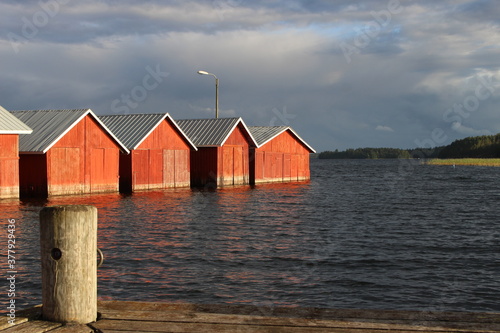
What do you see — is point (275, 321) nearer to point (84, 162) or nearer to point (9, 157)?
point (9, 157)

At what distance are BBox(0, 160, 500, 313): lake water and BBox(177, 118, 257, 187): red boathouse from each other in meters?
15.1

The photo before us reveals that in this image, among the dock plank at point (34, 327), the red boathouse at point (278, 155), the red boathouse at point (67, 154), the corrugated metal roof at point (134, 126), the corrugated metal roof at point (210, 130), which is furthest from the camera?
the red boathouse at point (278, 155)

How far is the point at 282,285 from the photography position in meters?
13.3

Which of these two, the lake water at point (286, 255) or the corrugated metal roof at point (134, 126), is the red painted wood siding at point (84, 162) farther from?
the lake water at point (286, 255)

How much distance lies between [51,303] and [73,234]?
2.57 feet

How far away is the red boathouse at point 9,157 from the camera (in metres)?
32.2

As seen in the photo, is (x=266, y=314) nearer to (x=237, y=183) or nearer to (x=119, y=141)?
(x=119, y=141)

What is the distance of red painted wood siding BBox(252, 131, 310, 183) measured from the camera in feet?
177

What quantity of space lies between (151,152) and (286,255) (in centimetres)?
2688

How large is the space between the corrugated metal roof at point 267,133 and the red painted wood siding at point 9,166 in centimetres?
2378

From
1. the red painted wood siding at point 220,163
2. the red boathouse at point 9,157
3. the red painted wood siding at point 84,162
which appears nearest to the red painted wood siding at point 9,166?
the red boathouse at point 9,157

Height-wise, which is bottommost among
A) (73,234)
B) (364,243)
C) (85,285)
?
(364,243)

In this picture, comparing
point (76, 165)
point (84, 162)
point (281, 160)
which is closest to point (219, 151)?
point (281, 160)

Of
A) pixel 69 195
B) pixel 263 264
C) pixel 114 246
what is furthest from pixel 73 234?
pixel 69 195
